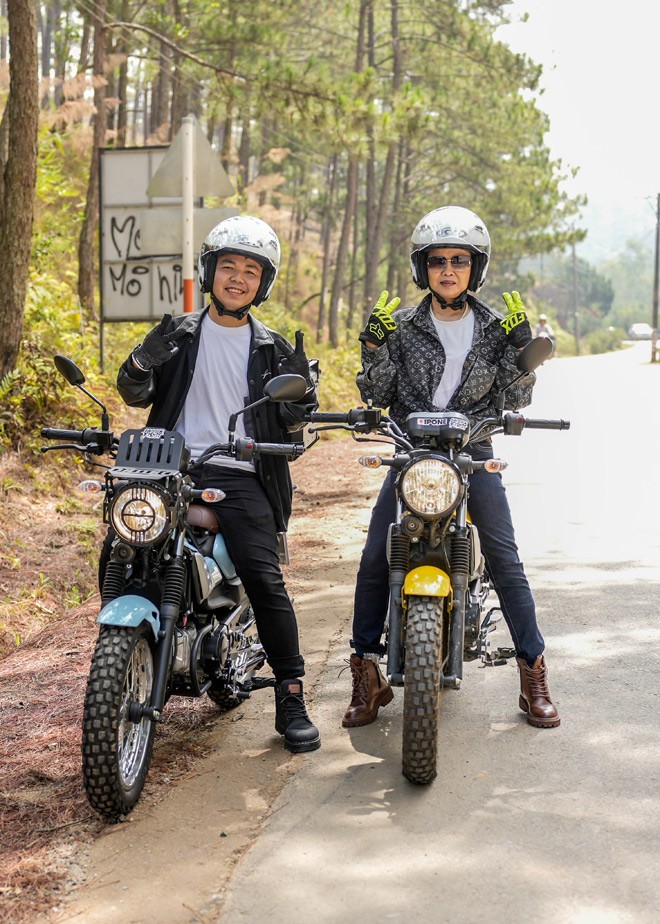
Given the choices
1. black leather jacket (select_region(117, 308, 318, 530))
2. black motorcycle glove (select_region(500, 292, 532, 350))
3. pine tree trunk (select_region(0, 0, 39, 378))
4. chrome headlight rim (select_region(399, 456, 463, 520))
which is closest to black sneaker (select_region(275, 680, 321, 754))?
black leather jacket (select_region(117, 308, 318, 530))

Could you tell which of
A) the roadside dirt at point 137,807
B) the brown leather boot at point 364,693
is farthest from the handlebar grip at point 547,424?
the roadside dirt at point 137,807

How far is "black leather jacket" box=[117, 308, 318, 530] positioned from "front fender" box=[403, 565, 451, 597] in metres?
0.80

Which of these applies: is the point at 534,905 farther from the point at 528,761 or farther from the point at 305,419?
the point at 305,419

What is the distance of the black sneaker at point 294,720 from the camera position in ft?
15.8

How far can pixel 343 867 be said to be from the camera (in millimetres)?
3660

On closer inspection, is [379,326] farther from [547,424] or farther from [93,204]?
[93,204]

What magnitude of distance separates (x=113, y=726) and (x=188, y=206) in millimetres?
6423

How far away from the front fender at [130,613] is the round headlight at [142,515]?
0.71 feet

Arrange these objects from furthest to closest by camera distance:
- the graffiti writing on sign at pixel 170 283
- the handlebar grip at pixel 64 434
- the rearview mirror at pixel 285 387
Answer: the graffiti writing on sign at pixel 170 283
the handlebar grip at pixel 64 434
the rearview mirror at pixel 285 387

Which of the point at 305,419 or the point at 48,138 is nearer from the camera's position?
the point at 305,419

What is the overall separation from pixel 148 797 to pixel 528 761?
1520mm

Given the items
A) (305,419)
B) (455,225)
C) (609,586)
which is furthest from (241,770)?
(609,586)

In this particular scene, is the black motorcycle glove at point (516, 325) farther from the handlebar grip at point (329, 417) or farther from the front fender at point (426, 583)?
the front fender at point (426, 583)

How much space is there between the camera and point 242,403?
4938mm
